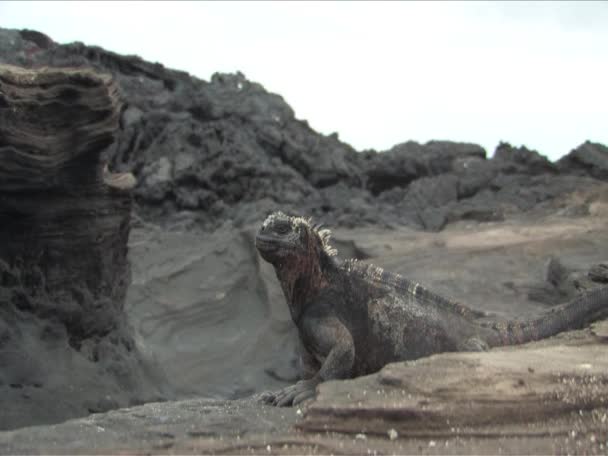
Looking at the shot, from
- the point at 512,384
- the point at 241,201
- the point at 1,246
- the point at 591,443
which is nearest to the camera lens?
the point at 591,443

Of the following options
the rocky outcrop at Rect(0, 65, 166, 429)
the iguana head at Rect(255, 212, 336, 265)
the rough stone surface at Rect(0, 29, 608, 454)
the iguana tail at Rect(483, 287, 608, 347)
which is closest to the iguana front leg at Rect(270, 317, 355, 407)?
the rough stone surface at Rect(0, 29, 608, 454)

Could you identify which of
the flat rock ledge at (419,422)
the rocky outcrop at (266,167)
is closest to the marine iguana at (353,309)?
the flat rock ledge at (419,422)

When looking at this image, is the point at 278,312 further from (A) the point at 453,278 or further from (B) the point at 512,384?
(B) the point at 512,384

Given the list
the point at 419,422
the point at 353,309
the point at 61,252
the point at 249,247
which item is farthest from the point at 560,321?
the point at 249,247

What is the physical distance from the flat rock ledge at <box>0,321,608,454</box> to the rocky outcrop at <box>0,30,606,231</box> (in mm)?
12288

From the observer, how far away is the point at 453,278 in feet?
40.0

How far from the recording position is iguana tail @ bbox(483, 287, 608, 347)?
5730 mm

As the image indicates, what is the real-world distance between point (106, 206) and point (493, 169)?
35.5ft

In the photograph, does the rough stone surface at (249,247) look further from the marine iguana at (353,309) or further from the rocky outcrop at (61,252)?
the marine iguana at (353,309)

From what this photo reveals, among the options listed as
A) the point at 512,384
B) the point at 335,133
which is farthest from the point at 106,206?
the point at 335,133

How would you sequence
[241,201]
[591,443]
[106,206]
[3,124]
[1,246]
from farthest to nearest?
[241,201]
[106,206]
[1,246]
[3,124]
[591,443]

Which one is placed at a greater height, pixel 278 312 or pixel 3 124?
pixel 3 124

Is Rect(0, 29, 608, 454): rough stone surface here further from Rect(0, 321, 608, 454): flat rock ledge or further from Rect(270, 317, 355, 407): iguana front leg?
Rect(270, 317, 355, 407): iguana front leg

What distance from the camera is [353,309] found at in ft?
17.8
